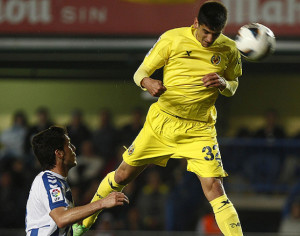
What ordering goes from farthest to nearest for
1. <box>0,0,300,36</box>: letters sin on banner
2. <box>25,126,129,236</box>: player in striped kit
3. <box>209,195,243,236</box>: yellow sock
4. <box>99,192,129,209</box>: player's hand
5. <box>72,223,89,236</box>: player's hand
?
<box>0,0,300,36</box>: letters sin on banner
<box>72,223,89,236</box>: player's hand
<box>209,195,243,236</box>: yellow sock
<box>25,126,129,236</box>: player in striped kit
<box>99,192,129,209</box>: player's hand

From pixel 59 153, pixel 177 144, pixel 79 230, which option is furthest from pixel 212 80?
pixel 79 230

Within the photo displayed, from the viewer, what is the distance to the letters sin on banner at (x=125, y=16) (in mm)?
11281

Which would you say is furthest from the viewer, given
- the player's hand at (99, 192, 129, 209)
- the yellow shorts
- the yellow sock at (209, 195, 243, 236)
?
the yellow shorts

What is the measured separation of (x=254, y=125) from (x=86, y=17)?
365 cm

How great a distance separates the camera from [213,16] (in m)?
6.12

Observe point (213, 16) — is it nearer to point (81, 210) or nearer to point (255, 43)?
point (255, 43)

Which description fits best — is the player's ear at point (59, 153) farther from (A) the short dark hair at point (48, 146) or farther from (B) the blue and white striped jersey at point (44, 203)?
(B) the blue and white striped jersey at point (44, 203)

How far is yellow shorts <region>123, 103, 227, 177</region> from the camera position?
6582 millimetres

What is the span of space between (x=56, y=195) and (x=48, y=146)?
383 mm

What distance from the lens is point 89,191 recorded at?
11.5 m

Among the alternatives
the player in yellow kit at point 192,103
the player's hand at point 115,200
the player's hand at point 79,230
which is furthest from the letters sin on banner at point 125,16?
the player's hand at point 115,200

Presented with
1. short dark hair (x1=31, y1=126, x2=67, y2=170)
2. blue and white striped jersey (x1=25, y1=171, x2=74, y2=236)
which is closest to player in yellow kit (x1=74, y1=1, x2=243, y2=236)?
short dark hair (x1=31, y1=126, x2=67, y2=170)

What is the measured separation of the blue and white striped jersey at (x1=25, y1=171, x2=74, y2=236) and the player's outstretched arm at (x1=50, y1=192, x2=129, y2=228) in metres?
0.09

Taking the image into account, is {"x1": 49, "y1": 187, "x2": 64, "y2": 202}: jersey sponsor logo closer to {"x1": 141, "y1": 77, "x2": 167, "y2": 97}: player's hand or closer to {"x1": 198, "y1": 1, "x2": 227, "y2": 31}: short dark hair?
{"x1": 141, "y1": 77, "x2": 167, "y2": 97}: player's hand
